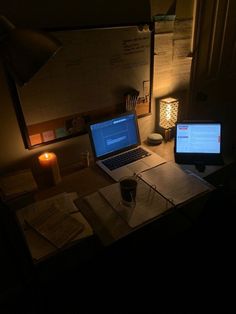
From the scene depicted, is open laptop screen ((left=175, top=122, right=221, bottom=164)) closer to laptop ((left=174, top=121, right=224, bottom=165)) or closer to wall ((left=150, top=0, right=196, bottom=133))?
laptop ((left=174, top=121, right=224, bottom=165))

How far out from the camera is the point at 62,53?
4.42 feet

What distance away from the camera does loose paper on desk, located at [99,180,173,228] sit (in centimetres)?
118

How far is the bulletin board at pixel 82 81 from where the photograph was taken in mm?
1351

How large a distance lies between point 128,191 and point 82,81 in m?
0.70

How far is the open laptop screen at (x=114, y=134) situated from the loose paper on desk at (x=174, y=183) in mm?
280

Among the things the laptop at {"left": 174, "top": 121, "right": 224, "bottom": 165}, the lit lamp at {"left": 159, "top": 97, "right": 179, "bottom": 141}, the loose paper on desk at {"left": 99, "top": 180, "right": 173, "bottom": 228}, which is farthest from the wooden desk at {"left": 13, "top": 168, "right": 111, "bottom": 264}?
the lit lamp at {"left": 159, "top": 97, "right": 179, "bottom": 141}

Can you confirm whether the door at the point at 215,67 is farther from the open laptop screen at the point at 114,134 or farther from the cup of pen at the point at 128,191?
the cup of pen at the point at 128,191

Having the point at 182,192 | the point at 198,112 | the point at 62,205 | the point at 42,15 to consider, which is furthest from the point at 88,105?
the point at 198,112

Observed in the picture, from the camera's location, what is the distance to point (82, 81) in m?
1.47

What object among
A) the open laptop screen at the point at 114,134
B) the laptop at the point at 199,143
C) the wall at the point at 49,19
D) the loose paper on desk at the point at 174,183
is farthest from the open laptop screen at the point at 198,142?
the wall at the point at 49,19

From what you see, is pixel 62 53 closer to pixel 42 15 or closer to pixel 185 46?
pixel 42 15

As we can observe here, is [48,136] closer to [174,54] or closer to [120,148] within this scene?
[120,148]

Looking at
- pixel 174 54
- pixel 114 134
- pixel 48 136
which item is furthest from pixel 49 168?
pixel 174 54

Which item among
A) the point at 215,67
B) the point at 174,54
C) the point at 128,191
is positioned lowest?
the point at 128,191
